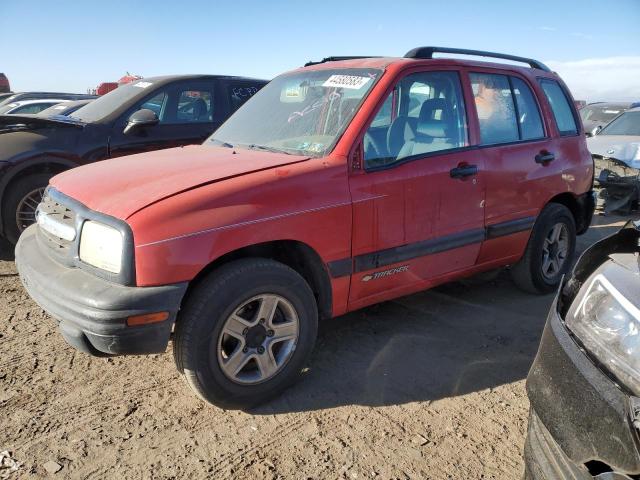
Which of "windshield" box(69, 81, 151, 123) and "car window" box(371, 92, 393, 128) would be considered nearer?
"car window" box(371, 92, 393, 128)

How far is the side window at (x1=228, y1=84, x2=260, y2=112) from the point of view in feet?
20.9

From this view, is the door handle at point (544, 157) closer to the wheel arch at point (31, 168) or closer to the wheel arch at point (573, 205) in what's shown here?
the wheel arch at point (573, 205)

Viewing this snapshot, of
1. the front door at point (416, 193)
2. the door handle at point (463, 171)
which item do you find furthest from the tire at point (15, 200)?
the door handle at point (463, 171)

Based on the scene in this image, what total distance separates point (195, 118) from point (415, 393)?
171 inches

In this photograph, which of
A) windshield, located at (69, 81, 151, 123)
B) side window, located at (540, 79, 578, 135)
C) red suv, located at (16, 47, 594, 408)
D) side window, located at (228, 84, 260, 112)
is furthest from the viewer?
side window, located at (228, 84, 260, 112)

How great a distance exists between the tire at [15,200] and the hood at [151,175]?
1.90m

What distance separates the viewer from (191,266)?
96.8 inches

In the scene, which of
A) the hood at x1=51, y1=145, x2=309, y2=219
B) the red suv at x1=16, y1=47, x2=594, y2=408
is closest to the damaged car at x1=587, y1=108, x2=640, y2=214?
the red suv at x1=16, y1=47, x2=594, y2=408

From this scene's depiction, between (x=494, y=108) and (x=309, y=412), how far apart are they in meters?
2.64

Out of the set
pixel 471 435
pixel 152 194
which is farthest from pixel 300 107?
pixel 471 435

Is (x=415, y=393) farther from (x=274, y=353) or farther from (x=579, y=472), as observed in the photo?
(x=579, y=472)

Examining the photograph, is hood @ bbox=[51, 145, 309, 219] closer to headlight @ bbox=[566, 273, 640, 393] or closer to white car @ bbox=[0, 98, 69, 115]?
headlight @ bbox=[566, 273, 640, 393]

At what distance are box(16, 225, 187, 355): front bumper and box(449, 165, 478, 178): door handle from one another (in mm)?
1946

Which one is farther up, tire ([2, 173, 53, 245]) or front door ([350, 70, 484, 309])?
front door ([350, 70, 484, 309])
